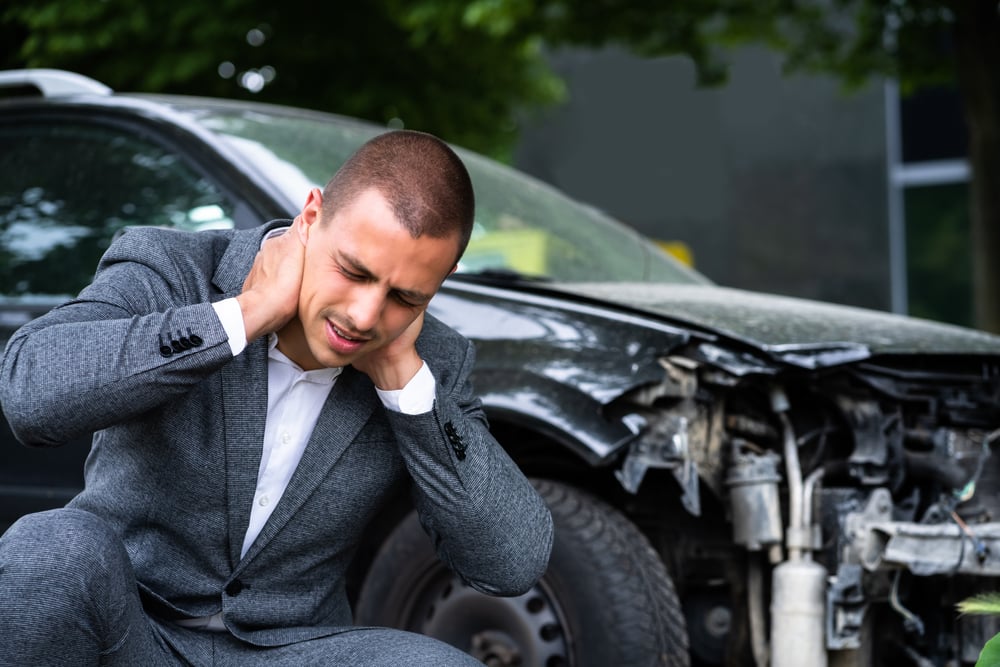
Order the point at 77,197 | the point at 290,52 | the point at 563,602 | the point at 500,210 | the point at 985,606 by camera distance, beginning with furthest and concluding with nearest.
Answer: the point at 290,52, the point at 500,210, the point at 77,197, the point at 563,602, the point at 985,606

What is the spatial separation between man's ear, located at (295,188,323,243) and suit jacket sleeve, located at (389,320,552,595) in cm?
37

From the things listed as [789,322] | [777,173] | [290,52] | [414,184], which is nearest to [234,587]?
[414,184]

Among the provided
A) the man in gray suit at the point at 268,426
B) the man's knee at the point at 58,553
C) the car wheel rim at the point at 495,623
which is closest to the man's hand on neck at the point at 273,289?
the man in gray suit at the point at 268,426

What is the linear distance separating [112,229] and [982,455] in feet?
8.42

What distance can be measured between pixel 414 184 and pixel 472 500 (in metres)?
0.58

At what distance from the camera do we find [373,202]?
2350 mm

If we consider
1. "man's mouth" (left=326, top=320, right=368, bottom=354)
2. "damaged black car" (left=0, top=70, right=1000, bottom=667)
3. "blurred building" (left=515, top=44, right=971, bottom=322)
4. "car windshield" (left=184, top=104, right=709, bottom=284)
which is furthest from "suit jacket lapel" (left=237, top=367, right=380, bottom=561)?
"blurred building" (left=515, top=44, right=971, bottom=322)

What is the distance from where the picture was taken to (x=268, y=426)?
96.7 inches

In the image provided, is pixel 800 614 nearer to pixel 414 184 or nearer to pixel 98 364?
pixel 414 184

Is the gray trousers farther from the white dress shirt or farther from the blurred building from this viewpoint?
the blurred building

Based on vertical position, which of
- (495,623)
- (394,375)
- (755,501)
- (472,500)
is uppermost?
(394,375)

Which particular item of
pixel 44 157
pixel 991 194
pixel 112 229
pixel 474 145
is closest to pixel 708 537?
pixel 112 229

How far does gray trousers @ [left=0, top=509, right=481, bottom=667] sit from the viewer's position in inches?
83.2

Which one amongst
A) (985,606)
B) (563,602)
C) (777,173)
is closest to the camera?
(985,606)
